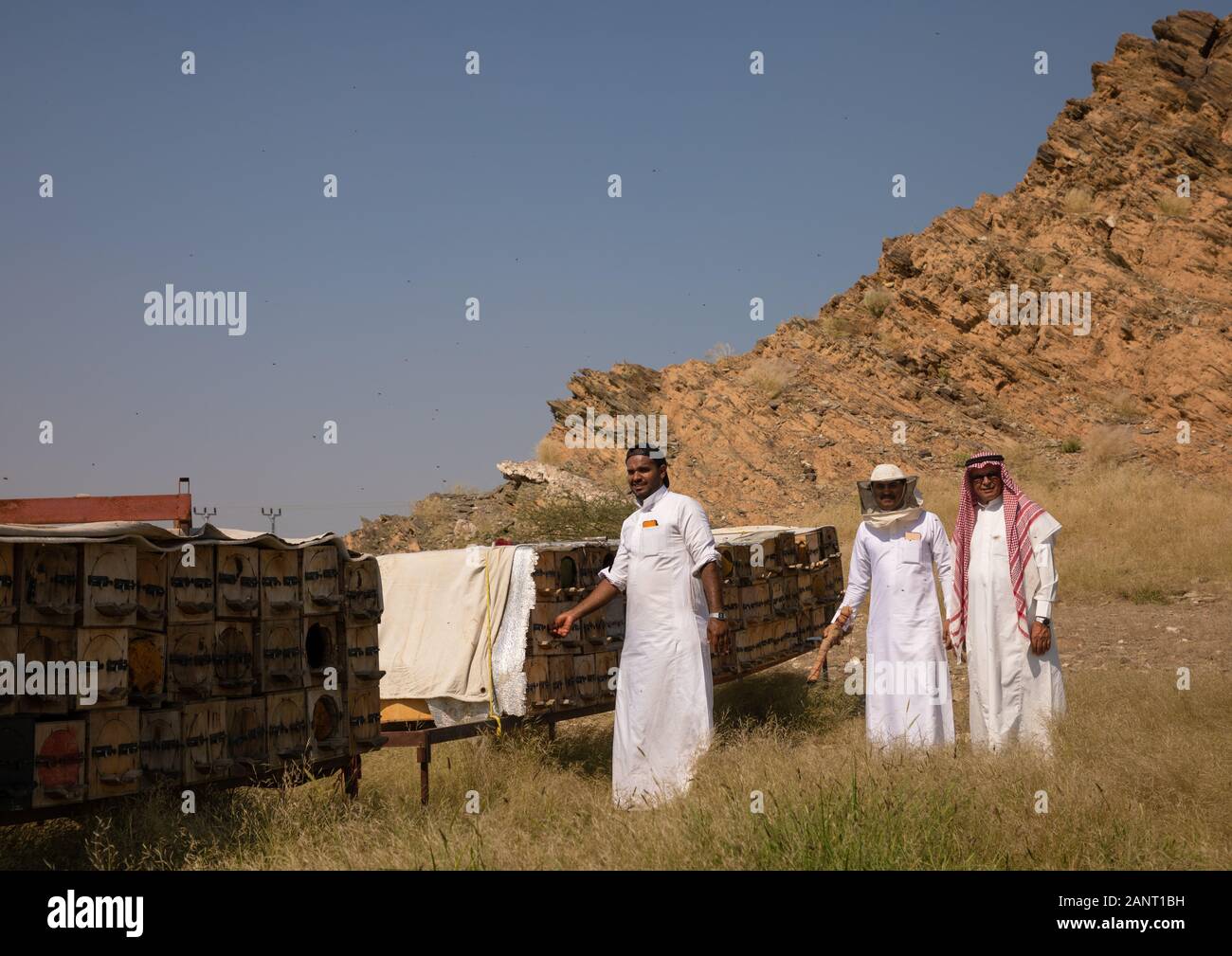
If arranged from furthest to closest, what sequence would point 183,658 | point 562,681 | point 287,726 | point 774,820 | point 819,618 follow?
1. point 819,618
2. point 562,681
3. point 287,726
4. point 183,658
5. point 774,820

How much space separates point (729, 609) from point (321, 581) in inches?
144

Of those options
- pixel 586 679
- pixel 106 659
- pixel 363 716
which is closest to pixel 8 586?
pixel 106 659

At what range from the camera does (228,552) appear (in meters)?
5.43

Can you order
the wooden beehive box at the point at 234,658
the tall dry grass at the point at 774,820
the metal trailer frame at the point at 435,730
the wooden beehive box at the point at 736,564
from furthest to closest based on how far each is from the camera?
the wooden beehive box at the point at 736,564
the metal trailer frame at the point at 435,730
the wooden beehive box at the point at 234,658
the tall dry grass at the point at 774,820

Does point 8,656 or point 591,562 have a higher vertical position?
point 591,562

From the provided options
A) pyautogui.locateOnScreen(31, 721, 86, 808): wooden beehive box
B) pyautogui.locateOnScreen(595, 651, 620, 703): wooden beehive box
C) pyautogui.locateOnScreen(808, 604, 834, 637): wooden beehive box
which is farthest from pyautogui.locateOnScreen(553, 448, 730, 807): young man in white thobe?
pyautogui.locateOnScreen(808, 604, 834, 637): wooden beehive box

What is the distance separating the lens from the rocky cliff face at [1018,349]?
70.3 ft

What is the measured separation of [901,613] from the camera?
6.84 meters

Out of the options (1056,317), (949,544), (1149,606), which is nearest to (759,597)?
(949,544)

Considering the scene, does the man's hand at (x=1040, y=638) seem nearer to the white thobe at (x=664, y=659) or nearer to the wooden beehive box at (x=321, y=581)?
the white thobe at (x=664, y=659)

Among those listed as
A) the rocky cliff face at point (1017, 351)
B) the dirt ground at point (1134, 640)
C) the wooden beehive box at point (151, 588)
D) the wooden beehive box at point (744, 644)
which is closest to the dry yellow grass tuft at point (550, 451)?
the rocky cliff face at point (1017, 351)

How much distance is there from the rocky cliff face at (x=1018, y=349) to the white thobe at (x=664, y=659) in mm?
13247

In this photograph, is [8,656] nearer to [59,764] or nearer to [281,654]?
[59,764]
